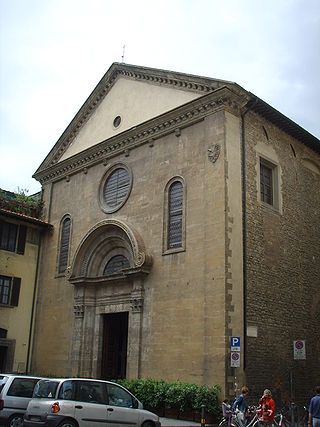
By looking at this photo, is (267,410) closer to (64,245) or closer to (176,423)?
(176,423)

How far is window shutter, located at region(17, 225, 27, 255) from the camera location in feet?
84.3

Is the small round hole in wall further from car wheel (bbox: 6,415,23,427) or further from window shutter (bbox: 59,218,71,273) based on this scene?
car wheel (bbox: 6,415,23,427)

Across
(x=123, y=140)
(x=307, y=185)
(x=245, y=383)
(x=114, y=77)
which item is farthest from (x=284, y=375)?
(x=114, y=77)

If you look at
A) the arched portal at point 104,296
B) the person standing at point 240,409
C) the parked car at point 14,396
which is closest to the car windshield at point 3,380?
the parked car at point 14,396

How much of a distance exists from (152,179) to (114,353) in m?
7.48

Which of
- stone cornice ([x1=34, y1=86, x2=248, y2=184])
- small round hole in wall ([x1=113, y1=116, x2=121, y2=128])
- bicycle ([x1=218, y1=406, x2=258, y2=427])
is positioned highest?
small round hole in wall ([x1=113, y1=116, x2=121, y2=128])

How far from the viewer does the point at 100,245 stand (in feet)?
75.7

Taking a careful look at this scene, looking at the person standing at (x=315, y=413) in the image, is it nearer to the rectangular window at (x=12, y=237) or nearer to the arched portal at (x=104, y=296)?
the arched portal at (x=104, y=296)

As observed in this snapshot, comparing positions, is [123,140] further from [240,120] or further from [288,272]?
[288,272]

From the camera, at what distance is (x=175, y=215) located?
19875 millimetres

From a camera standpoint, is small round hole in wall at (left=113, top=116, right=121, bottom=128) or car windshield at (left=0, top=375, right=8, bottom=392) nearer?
car windshield at (left=0, top=375, right=8, bottom=392)

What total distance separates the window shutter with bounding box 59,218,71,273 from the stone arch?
1.71 meters

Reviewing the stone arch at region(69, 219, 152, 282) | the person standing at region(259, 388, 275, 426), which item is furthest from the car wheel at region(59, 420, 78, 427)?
the stone arch at region(69, 219, 152, 282)

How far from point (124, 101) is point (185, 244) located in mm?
8734
